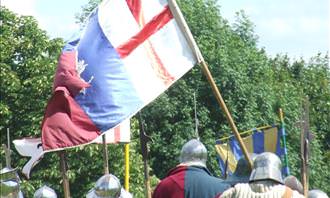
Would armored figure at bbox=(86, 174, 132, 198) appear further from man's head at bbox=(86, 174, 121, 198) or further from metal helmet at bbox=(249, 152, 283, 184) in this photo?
metal helmet at bbox=(249, 152, 283, 184)

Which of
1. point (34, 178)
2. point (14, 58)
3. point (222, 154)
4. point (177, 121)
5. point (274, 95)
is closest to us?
point (222, 154)

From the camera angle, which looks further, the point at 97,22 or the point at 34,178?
the point at 34,178

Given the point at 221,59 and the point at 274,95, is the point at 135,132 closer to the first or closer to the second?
the point at 221,59

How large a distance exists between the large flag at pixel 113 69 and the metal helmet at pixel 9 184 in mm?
858

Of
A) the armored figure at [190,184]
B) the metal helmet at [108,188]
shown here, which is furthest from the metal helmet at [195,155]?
the metal helmet at [108,188]

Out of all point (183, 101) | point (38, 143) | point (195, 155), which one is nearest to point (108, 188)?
point (195, 155)

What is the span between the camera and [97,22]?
7.61 m

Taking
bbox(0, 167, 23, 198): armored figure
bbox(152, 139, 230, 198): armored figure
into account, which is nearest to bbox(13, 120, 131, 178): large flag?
bbox(0, 167, 23, 198): armored figure

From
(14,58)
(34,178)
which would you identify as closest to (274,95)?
(14,58)

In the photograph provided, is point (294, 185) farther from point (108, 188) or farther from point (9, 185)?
point (9, 185)

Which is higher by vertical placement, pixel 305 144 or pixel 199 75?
pixel 199 75

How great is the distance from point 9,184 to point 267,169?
9.20ft

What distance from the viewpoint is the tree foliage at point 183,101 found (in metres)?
19.5

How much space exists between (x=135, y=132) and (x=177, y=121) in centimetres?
463
